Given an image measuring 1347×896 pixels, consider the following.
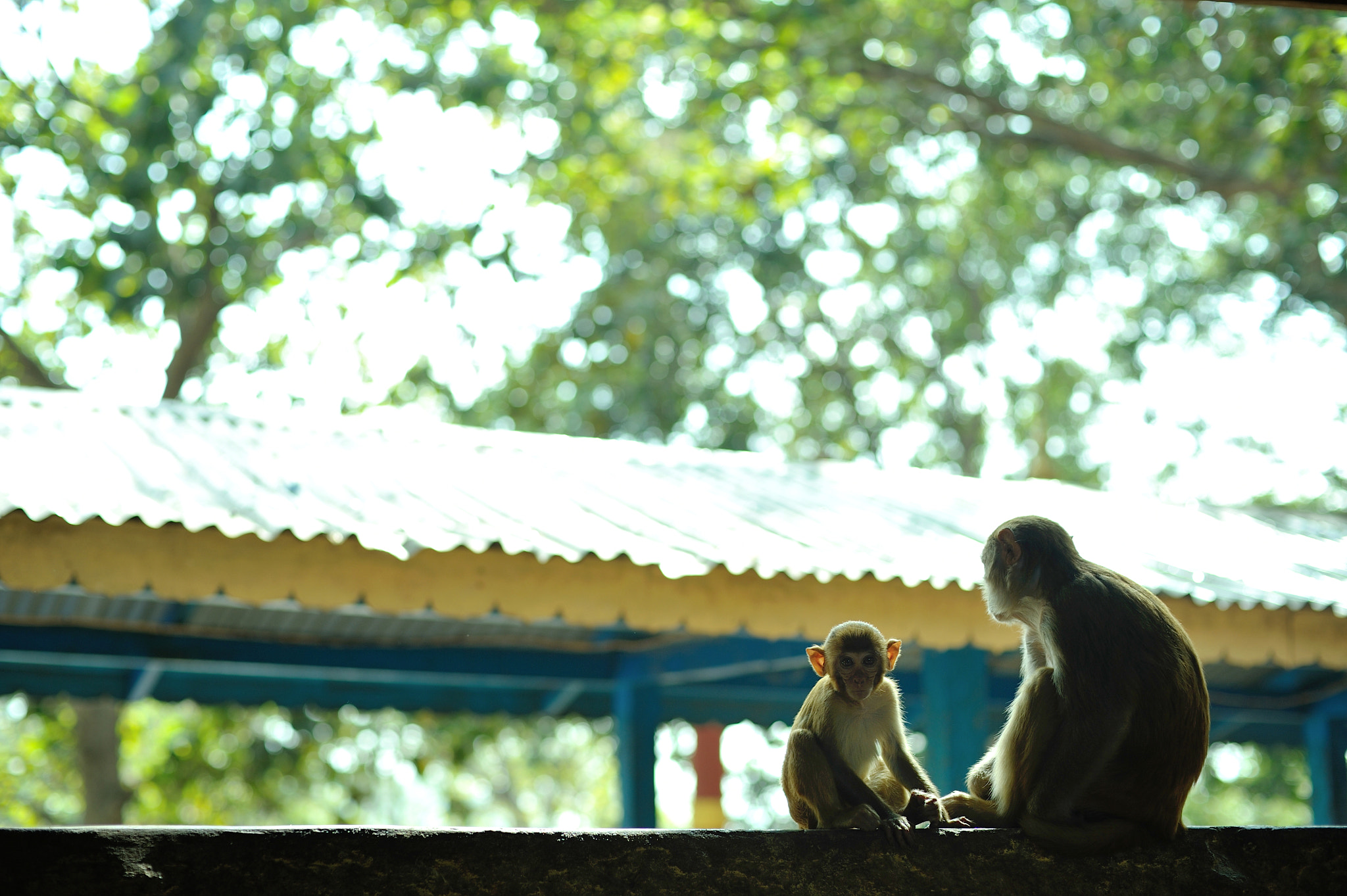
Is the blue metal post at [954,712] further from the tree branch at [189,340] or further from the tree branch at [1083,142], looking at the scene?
the tree branch at [189,340]

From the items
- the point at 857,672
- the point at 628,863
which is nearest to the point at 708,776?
the point at 857,672

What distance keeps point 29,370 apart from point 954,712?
12.2 meters

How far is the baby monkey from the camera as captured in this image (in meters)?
2.50

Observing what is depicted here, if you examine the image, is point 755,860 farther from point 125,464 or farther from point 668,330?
point 668,330

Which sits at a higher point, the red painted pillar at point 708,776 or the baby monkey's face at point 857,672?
the baby monkey's face at point 857,672

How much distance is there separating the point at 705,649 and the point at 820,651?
421cm

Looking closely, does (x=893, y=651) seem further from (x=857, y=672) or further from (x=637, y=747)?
(x=637, y=747)

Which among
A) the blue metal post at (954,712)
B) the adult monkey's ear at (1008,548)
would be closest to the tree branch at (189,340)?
the blue metal post at (954,712)

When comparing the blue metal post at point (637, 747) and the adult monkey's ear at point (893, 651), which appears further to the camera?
the blue metal post at point (637, 747)

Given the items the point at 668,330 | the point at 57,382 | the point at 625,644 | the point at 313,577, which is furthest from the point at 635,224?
the point at 313,577

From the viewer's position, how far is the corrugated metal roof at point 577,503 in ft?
16.3

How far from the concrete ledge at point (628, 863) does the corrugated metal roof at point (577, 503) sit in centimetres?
250

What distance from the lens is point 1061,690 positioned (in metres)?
2.47

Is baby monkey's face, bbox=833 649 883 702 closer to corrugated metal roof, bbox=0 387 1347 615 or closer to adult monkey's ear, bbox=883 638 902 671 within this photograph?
adult monkey's ear, bbox=883 638 902 671
